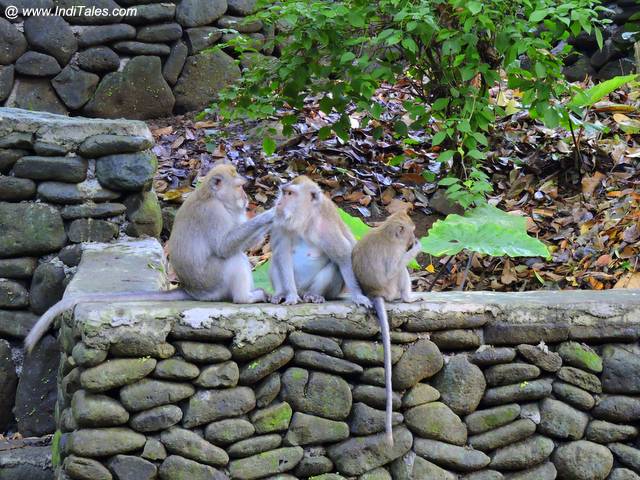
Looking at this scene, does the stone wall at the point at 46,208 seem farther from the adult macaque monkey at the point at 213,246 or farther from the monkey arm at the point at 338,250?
the monkey arm at the point at 338,250

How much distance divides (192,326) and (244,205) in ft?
2.93

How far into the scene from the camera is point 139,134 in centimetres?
638

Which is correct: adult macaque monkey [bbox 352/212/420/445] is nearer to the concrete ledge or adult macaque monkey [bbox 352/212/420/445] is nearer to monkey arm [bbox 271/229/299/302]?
the concrete ledge

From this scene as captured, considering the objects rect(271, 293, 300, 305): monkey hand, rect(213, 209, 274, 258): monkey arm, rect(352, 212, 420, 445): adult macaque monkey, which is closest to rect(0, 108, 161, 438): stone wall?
rect(213, 209, 274, 258): monkey arm

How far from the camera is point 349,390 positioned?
4.69 meters

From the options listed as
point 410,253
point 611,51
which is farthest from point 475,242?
point 611,51

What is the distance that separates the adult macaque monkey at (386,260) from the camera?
15.8ft

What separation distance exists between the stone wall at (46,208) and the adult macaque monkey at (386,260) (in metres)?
2.08

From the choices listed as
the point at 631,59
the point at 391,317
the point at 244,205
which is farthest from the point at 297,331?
the point at 631,59

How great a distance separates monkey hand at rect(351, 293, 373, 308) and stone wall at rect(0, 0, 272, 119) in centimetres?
473

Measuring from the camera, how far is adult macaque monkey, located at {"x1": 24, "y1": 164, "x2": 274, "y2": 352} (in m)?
4.84

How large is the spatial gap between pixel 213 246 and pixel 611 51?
6.63m

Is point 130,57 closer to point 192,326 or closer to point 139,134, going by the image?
point 139,134

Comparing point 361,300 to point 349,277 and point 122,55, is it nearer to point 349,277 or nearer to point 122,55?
point 349,277
